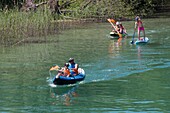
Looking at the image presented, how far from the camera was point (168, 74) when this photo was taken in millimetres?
18250

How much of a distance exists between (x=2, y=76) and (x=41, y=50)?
22.6ft

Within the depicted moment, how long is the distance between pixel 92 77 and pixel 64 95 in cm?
292

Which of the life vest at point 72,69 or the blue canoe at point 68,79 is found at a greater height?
the life vest at point 72,69

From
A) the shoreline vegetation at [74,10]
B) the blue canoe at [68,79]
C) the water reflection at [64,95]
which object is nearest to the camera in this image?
the water reflection at [64,95]

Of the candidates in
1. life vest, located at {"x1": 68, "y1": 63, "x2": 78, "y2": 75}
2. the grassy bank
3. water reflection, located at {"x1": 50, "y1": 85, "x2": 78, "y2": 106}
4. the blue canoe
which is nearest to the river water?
water reflection, located at {"x1": 50, "y1": 85, "x2": 78, "y2": 106}

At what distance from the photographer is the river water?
45.4 feet

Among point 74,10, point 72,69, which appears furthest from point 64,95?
point 74,10

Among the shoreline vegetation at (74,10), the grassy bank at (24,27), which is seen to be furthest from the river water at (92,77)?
the shoreline vegetation at (74,10)

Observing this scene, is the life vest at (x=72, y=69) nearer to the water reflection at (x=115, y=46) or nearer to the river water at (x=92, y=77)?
the river water at (x=92, y=77)

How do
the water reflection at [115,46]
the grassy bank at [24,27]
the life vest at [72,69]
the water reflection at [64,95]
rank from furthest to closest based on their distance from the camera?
1. the grassy bank at [24,27]
2. the water reflection at [115,46]
3. the life vest at [72,69]
4. the water reflection at [64,95]

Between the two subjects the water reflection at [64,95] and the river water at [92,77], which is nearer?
the river water at [92,77]

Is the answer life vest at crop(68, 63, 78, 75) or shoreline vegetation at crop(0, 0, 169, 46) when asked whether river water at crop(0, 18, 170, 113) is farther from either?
shoreline vegetation at crop(0, 0, 169, 46)

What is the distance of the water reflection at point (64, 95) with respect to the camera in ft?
47.1

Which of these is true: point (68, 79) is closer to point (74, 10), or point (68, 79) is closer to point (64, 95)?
point (64, 95)
